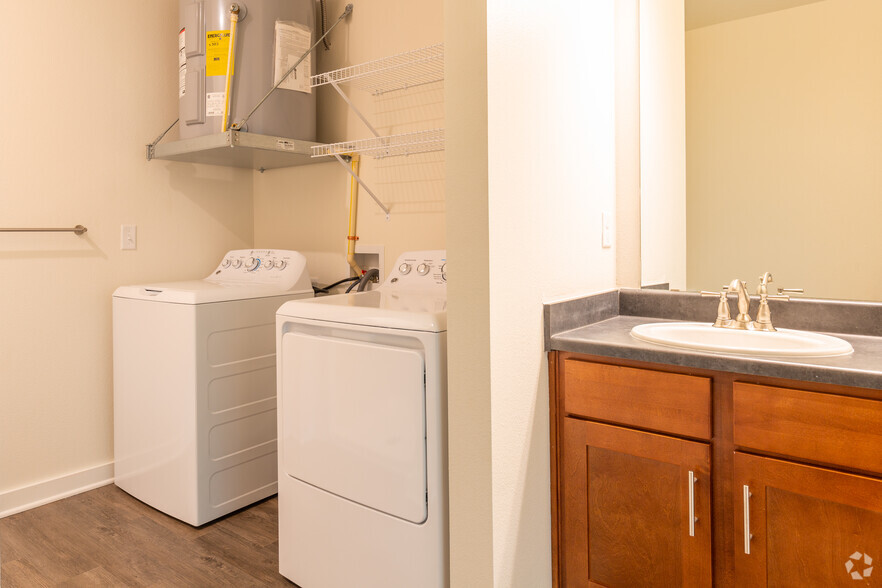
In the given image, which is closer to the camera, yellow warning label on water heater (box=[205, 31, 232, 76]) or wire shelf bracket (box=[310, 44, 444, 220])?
wire shelf bracket (box=[310, 44, 444, 220])

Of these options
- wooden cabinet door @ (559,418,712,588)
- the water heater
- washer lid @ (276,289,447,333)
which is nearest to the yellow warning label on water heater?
the water heater

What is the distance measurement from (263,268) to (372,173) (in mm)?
679

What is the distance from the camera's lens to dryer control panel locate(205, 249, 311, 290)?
2.49 metres

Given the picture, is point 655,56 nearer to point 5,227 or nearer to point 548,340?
point 548,340

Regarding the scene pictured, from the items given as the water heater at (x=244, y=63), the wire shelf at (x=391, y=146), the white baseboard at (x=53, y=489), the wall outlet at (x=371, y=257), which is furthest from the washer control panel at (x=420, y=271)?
the white baseboard at (x=53, y=489)

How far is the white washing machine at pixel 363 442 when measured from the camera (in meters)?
1.42

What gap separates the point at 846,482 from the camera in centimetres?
107

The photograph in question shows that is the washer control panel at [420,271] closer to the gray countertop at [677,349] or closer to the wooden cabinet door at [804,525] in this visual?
the gray countertop at [677,349]

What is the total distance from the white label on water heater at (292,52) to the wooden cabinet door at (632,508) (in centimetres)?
190

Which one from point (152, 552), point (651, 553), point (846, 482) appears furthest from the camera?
point (152, 552)

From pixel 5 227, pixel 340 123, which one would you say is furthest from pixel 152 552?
pixel 340 123

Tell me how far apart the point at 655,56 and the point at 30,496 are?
295 centimetres

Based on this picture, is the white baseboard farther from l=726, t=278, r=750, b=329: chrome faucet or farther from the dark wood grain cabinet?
l=726, t=278, r=750, b=329: chrome faucet

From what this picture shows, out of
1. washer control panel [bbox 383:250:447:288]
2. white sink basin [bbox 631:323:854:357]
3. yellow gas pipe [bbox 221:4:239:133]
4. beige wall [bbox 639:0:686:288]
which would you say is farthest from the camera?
yellow gas pipe [bbox 221:4:239:133]
